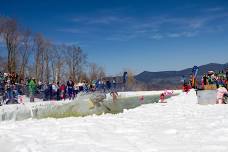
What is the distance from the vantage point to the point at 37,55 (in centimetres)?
5006

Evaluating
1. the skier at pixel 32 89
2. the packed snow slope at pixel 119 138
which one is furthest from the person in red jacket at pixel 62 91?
the packed snow slope at pixel 119 138

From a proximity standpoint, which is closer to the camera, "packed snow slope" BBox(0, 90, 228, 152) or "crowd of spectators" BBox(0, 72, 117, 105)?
"packed snow slope" BBox(0, 90, 228, 152)

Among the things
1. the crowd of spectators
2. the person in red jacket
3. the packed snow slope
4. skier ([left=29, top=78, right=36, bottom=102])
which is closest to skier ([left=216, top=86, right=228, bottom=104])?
the packed snow slope

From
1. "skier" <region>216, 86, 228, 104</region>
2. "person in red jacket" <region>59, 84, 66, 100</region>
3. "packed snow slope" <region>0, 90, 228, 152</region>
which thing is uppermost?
"person in red jacket" <region>59, 84, 66, 100</region>

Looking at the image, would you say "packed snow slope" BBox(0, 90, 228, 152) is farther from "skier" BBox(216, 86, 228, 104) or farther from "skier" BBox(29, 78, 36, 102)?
"skier" BBox(29, 78, 36, 102)

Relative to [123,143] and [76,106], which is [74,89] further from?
[123,143]

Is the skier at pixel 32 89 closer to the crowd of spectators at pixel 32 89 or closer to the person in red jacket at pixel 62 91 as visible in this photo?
the crowd of spectators at pixel 32 89

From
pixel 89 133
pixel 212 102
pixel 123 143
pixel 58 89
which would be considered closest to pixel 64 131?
pixel 89 133

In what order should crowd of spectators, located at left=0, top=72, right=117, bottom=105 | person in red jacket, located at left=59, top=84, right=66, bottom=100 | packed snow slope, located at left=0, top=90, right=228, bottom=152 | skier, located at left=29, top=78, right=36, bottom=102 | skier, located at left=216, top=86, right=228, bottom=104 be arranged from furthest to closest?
person in red jacket, located at left=59, top=84, right=66, bottom=100 → skier, located at left=29, top=78, right=36, bottom=102 → crowd of spectators, located at left=0, top=72, right=117, bottom=105 → skier, located at left=216, top=86, right=228, bottom=104 → packed snow slope, located at left=0, top=90, right=228, bottom=152

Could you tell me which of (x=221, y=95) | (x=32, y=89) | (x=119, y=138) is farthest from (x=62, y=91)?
(x=119, y=138)

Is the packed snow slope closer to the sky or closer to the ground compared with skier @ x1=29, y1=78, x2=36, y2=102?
closer to the ground

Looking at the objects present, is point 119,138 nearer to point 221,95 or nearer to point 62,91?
point 221,95

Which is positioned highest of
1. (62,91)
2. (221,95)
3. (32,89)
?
(32,89)

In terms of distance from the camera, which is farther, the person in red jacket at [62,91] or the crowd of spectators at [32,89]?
the person in red jacket at [62,91]
